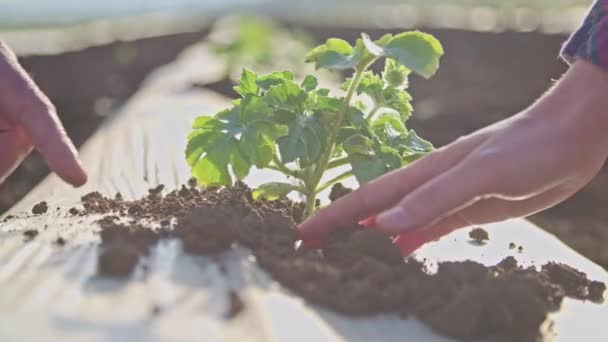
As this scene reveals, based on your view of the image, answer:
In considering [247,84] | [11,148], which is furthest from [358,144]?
[11,148]

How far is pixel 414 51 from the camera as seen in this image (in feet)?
6.02

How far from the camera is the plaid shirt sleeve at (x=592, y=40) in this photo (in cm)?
163

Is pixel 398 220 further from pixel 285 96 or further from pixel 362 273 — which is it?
pixel 285 96

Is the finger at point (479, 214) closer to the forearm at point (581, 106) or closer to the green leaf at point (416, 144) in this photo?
the green leaf at point (416, 144)

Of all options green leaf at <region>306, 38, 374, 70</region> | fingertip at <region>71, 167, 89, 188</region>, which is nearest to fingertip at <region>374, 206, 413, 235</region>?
green leaf at <region>306, 38, 374, 70</region>

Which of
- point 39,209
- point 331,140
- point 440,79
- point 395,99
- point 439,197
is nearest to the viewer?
point 439,197

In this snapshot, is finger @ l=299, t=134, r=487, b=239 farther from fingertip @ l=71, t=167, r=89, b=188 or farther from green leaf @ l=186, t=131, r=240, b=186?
fingertip @ l=71, t=167, r=89, b=188

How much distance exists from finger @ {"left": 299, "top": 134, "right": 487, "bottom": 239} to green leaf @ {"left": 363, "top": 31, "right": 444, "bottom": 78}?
19 cm

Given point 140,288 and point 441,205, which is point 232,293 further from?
point 441,205

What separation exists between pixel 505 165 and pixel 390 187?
0.25m

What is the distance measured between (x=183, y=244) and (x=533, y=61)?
271 inches

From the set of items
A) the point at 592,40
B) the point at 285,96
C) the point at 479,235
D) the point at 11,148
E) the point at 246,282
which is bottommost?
the point at 479,235

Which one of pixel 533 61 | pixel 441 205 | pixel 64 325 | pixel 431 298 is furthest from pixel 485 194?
pixel 533 61

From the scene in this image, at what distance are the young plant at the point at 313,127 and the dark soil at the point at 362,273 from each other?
0.37ft
